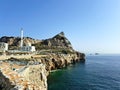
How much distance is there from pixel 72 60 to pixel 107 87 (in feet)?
289

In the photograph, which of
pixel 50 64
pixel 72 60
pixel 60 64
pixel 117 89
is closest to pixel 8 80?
pixel 117 89

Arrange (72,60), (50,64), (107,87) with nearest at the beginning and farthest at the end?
(107,87)
(50,64)
(72,60)

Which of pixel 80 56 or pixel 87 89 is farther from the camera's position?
pixel 80 56

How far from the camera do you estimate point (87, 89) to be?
5125 centimetres

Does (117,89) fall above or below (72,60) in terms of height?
below

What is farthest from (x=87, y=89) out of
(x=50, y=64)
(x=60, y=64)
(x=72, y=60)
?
(x=72, y=60)

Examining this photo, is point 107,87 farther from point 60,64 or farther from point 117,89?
point 60,64

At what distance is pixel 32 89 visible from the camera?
1121cm

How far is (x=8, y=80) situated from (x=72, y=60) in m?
131

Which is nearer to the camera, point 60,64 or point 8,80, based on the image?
point 8,80

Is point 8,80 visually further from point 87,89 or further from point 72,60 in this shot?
point 72,60

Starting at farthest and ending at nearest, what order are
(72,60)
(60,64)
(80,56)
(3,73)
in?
(80,56), (72,60), (60,64), (3,73)

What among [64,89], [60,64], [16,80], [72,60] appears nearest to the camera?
[16,80]

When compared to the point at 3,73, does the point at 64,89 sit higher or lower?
lower
